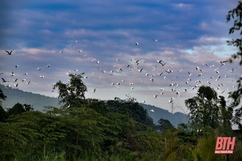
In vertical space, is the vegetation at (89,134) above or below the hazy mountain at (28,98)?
below

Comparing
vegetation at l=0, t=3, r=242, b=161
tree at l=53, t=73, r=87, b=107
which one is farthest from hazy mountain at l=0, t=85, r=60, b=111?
vegetation at l=0, t=3, r=242, b=161

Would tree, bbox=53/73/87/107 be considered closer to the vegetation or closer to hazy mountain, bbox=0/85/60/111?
the vegetation

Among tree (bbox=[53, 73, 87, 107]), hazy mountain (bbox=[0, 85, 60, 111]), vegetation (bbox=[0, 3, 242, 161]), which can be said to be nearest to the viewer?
vegetation (bbox=[0, 3, 242, 161])

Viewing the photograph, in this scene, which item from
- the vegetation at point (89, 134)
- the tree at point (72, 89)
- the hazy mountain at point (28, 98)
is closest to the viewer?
the vegetation at point (89, 134)

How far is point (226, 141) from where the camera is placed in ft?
22.3

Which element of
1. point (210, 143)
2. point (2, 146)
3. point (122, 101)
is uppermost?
point (122, 101)

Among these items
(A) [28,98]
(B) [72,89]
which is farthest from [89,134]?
(A) [28,98]

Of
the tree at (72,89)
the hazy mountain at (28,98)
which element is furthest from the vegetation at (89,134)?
the hazy mountain at (28,98)

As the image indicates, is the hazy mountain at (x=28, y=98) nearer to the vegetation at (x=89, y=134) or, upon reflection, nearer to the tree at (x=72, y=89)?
the tree at (x=72, y=89)

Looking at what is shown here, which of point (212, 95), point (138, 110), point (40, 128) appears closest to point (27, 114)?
point (40, 128)

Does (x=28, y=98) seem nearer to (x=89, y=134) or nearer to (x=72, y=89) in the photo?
(x=72, y=89)

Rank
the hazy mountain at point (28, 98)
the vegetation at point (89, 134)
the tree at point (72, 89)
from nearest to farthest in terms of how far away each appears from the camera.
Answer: the vegetation at point (89, 134) → the tree at point (72, 89) → the hazy mountain at point (28, 98)

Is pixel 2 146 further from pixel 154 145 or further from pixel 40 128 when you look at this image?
pixel 154 145

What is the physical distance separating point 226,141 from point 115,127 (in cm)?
1476
